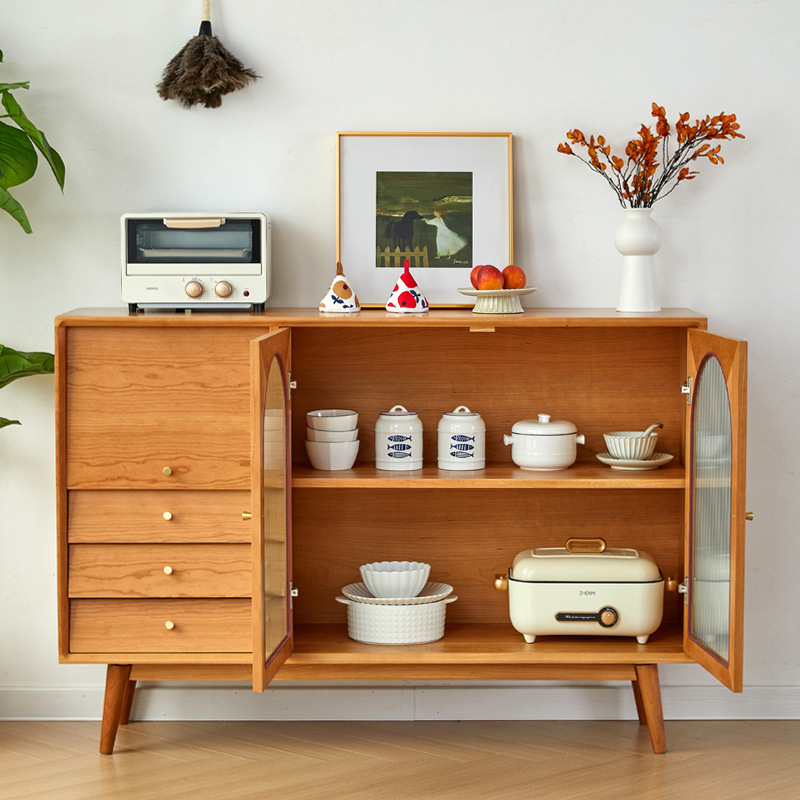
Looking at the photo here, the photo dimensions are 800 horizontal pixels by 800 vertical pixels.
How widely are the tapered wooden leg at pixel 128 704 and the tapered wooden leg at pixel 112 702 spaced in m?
0.18

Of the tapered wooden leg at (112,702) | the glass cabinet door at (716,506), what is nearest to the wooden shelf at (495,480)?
the glass cabinet door at (716,506)

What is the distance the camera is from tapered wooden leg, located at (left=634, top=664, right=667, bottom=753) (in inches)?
95.0

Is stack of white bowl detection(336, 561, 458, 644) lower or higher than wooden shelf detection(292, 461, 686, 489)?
lower

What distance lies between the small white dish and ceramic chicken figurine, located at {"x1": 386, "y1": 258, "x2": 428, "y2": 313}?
0.10 meters

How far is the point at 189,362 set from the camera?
2314mm

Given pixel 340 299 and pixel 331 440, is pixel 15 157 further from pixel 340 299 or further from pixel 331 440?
pixel 331 440

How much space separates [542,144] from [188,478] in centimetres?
128

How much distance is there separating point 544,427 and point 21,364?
4.30 ft

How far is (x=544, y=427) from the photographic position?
2.44 metres

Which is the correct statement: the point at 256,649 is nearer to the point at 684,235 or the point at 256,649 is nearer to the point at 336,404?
the point at 336,404

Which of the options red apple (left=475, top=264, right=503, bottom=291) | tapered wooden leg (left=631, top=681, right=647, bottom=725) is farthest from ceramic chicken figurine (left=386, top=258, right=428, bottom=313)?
tapered wooden leg (left=631, top=681, right=647, bottom=725)

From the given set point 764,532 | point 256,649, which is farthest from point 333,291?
point 764,532

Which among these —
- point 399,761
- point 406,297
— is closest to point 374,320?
point 406,297

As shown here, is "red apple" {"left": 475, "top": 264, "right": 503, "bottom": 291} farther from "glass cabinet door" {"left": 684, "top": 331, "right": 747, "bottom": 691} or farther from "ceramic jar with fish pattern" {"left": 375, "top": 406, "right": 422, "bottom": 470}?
"glass cabinet door" {"left": 684, "top": 331, "right": 747, "bottom": 691}
